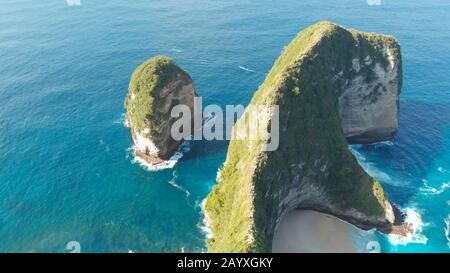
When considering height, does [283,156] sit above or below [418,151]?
above

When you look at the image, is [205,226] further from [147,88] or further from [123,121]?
[123,121]

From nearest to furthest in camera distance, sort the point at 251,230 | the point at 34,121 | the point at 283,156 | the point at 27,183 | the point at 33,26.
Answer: the point at 251,230 → the point at 283,156 → the point at 27,183 → the point at 34,121 → the point at 33,26

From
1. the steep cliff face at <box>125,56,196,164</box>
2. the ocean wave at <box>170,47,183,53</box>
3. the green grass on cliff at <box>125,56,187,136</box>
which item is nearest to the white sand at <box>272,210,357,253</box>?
the steep cliff face at <box>125,56,196,164</box>

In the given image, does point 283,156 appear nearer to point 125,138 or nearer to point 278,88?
point 278,88

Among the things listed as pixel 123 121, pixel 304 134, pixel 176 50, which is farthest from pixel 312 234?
pixel 176 50

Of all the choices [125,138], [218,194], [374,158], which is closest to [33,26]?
[125,138]

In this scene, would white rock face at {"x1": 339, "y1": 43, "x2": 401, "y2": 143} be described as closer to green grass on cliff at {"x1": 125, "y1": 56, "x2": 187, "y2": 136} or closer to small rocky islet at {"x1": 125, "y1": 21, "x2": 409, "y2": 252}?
small rocky islet at {"x1": 125, "y1": 21, "x2": 409, "y2": 252}
